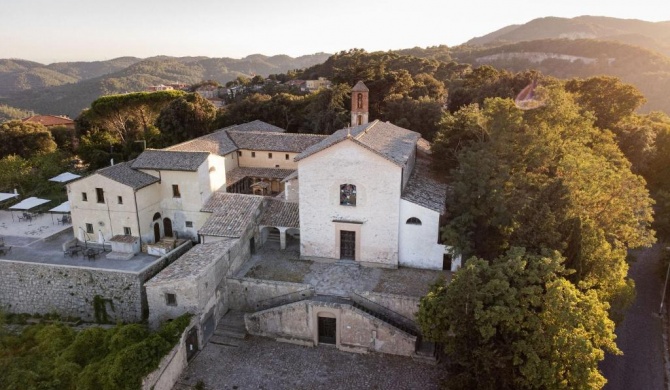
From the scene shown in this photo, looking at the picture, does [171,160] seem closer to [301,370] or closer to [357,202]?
[357,202]

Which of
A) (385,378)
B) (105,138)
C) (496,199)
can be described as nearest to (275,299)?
(385,378)

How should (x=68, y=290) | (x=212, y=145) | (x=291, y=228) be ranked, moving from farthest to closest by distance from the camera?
(x=212, y=145)
(x=291, y=228)
(x=68, y=290)

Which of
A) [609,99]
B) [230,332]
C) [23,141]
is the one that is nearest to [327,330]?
[230,332]

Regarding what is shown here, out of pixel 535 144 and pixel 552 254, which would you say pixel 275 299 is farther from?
pixel 535 144

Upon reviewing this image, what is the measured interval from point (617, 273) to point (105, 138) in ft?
154

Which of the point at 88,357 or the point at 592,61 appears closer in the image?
the point at 88,357

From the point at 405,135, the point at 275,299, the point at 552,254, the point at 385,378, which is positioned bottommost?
the point at 385,378

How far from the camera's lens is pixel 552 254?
1800 centimetres

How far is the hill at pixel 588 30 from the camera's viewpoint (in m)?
116

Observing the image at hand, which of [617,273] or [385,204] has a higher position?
[385,204]

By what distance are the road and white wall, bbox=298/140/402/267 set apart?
450 inches

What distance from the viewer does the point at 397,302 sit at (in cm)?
2073

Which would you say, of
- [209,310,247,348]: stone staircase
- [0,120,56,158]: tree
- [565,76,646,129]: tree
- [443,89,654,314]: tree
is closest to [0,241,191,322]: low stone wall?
[209,310,247,348]: stone staircase

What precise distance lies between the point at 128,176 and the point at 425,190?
18.2 m
